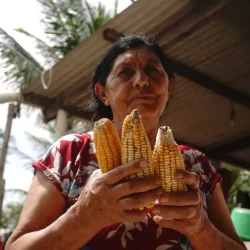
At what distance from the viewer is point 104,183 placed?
44.0 inches

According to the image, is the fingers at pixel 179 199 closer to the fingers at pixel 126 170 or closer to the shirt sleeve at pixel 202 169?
the fingers at pixel 126 170

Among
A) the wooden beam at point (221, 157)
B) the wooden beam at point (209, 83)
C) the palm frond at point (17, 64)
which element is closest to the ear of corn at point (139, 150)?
the wooden beam at point (209, 83)

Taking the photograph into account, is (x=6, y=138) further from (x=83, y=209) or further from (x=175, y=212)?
(x=175, y=212)

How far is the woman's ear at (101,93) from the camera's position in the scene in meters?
1.86

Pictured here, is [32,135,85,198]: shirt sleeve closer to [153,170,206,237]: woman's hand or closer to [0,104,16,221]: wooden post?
[153,170,206,237]: woman's hand

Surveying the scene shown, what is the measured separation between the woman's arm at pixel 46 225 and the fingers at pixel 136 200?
185 millimetres

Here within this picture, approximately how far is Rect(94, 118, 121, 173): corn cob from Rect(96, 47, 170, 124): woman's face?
0.33 m

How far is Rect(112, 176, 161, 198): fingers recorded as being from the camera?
107 centimetres

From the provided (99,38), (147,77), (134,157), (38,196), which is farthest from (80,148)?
(99,38)

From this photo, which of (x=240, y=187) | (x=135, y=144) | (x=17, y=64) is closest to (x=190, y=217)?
(x=135, y=144)

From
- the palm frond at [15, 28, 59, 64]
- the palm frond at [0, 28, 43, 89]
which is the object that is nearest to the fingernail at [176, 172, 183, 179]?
the palm frond at [0, 28, 43, 89]

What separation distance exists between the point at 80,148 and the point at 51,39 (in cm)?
921

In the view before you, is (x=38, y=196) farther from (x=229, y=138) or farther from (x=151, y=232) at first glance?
(x=229, y=138)

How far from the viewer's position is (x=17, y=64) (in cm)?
887
